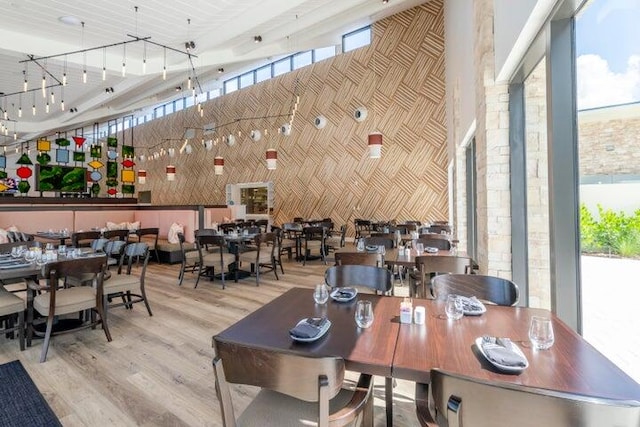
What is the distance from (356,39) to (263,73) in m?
4.22

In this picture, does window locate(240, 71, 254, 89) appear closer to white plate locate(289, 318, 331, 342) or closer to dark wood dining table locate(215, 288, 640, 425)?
dark wood dining table locate(215, 288, 640, 425)

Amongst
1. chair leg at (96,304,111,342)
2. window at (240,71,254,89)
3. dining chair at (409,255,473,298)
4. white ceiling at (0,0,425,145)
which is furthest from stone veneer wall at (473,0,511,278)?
window at (240,71,254,89)

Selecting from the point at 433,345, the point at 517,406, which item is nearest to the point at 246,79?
the point at 433,345

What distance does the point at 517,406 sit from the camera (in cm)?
81

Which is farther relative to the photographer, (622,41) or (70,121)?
(70,121)

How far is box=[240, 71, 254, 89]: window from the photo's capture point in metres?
13.6

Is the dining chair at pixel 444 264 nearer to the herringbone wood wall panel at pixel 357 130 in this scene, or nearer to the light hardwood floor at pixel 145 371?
the light hardwood floor at pixel 145 371

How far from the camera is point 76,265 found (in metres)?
3.11

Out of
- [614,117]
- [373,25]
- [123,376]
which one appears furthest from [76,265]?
[373,25]

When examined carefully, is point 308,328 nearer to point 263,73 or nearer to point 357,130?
point 357,130

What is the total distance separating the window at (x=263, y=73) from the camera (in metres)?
13.0

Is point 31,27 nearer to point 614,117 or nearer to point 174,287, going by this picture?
point 174,287

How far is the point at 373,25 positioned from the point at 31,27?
28.2 feet

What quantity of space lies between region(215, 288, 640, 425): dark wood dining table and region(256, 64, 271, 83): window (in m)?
12.7
